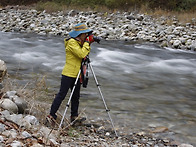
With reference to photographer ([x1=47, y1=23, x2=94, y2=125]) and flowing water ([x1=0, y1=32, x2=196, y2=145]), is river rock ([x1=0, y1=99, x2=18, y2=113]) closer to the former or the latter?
photographer ([x1=47, y1=23, x2=94, y2=125])

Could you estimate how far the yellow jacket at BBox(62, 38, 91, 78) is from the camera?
16.3 ft

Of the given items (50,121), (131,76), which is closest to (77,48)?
(50,121)

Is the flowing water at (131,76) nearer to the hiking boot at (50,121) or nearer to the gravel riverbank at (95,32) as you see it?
the gravel riverbank at (95,32)

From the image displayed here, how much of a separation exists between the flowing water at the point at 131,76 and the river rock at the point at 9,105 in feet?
6.21

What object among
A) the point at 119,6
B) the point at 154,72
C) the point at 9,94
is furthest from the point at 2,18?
the point at 9,94

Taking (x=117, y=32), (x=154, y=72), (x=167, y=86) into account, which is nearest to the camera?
(x=167, y=86)

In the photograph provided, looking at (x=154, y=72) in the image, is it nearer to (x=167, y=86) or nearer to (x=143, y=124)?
(x=167, y=86)

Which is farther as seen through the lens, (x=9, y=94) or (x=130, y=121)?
Answer: (x=130, y=121)

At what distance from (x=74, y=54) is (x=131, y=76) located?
17.6 ft

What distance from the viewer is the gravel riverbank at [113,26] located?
52.2ft

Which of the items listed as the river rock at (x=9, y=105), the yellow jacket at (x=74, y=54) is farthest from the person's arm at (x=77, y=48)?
the river rock at (x=9, y=105)

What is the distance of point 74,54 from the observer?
16.5 ft

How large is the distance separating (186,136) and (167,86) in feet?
12.5

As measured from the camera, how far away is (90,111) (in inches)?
249
